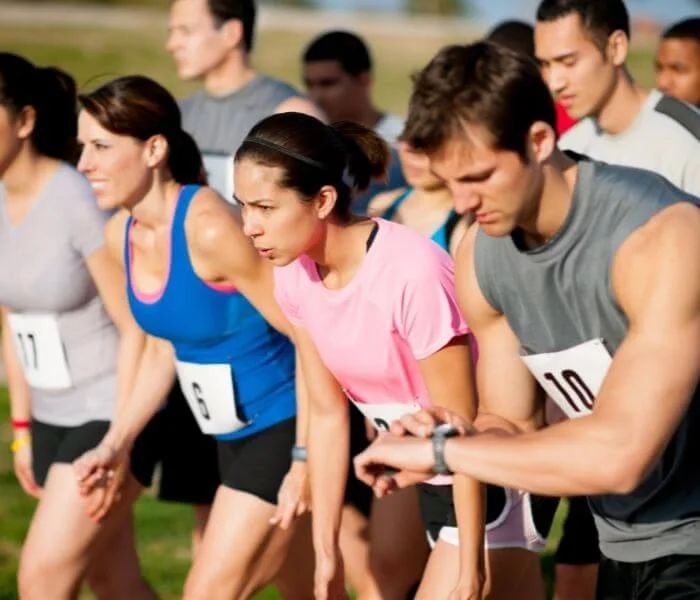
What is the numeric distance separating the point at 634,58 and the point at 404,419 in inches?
695

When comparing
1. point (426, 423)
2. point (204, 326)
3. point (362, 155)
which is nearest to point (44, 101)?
point (204, 326)

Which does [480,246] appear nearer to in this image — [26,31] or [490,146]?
[490,146]

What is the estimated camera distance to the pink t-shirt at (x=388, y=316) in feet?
13.4

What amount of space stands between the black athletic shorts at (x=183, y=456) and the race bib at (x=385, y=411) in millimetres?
1255

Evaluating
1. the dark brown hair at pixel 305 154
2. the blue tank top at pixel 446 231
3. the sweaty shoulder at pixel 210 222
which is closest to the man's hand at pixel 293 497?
the sweaty shoulder at pixel 210 222

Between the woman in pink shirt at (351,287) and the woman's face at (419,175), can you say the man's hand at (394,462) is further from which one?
the woman's face at (419,175)

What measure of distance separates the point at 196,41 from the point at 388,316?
2.85 m

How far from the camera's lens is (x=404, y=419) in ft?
10.7

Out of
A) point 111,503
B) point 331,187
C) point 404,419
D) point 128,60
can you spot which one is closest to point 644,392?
point 404,419

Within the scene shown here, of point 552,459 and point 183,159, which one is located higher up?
point 552,459

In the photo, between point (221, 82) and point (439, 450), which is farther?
point (221, 82)

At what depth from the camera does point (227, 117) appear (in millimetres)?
6344

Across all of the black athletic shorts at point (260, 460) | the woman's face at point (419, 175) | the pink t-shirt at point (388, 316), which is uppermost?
the pink t-shirt at point (388, 316)

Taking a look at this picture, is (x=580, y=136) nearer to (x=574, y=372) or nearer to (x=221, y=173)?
(x=221, y=173)
